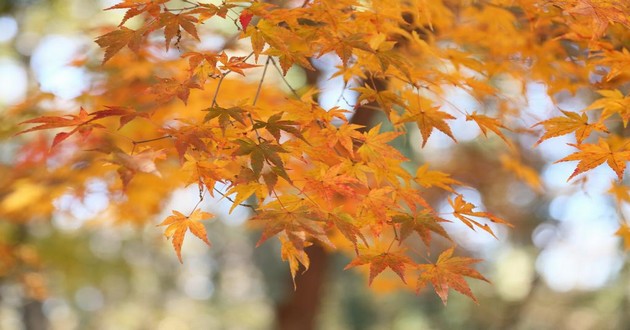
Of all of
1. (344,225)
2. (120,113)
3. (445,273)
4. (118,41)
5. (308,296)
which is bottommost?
(308,296)

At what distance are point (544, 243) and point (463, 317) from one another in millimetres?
2792

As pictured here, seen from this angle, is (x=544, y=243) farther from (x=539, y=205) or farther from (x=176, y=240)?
(x=176, y=240)

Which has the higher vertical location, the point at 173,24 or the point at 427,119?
the point at 173,24

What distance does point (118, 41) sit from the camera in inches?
56.7

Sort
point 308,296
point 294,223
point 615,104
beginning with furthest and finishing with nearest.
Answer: point 308,296
point 615,104
point 294,223

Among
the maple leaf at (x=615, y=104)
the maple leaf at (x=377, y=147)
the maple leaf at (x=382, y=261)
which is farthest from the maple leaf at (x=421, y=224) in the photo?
the maple leaf at (x=615, y=104)

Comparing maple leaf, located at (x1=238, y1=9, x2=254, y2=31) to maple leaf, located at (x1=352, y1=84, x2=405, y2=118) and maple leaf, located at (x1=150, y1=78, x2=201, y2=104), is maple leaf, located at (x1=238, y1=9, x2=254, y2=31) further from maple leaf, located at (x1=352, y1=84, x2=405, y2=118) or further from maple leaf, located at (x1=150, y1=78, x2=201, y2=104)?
maple leaf, located at (x1=352, y1=84, x2=405, y2=118)

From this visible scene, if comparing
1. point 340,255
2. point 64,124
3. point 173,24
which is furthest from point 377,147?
point 340,255

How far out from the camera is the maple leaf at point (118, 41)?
55.5 inches

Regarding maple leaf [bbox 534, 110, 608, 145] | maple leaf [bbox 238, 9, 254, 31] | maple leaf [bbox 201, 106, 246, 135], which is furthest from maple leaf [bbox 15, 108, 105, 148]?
maple leaf [bbox 534, 110, 608, 145]

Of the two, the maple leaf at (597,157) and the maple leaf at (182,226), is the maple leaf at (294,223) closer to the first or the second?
the maple leaf at (182,226)

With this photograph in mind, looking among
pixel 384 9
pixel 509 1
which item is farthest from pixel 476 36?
pixel 384 9

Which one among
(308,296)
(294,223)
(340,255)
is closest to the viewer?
(294,223)

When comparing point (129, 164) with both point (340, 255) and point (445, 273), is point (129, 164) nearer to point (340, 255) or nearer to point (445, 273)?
point (445, 273)
